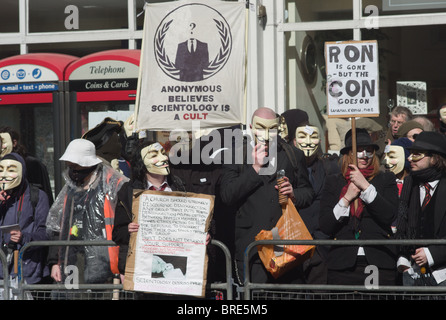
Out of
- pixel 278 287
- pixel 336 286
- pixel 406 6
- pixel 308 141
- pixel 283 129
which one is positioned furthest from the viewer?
pixel 406 6

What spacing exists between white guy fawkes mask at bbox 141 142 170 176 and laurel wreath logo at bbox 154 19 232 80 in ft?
3.85

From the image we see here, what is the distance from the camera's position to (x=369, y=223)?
23.4ft

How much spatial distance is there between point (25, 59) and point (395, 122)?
5207mm

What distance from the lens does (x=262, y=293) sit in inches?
277

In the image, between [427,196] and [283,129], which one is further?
[283,129]

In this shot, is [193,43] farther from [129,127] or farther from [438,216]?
[438,216]

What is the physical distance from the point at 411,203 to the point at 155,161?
7.10ft

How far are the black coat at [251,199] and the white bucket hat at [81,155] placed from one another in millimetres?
1227

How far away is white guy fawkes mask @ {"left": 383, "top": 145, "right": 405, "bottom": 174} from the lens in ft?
26.1

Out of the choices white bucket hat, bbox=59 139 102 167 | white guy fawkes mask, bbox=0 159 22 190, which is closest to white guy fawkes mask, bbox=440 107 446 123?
white bucket hat, bbox=59 139 102 167

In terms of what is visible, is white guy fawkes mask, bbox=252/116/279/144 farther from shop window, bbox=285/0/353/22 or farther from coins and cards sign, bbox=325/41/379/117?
shop window, bbox=285/0/353/22

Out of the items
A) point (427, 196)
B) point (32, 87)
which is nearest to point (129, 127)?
point (32, 87)

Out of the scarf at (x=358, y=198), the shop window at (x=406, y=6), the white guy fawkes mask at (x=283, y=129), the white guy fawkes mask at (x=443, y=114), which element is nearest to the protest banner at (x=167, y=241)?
the scarf at (x=358, y=198)

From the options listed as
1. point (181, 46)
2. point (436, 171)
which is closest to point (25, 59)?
point (181, 46)
